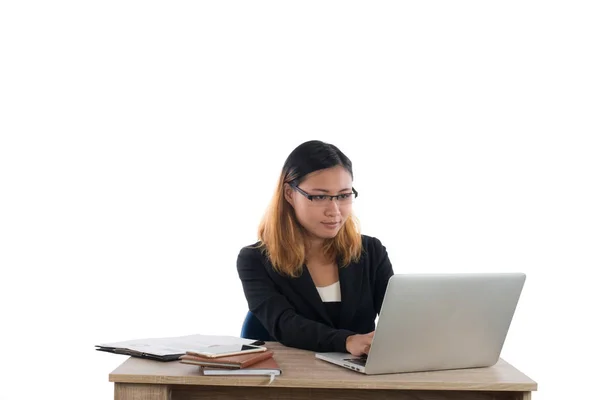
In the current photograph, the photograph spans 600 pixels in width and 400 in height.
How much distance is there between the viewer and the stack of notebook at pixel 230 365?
1912mm

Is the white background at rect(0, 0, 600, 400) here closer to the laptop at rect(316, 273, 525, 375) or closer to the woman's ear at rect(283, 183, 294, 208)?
the woman's ear at rect(283, 183, 294, 208)

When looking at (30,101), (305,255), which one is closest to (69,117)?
(30,101)

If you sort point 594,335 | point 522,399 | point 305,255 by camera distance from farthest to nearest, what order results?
point 594,335
point 305,255
point 522,399

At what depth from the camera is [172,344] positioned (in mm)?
2242

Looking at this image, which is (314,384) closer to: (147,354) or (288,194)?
(147,354)

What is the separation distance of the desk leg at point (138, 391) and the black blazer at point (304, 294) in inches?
21.3

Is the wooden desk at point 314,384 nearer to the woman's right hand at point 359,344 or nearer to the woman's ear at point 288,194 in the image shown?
the woman's right hand at point 359,344

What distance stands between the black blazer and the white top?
0.09 feet

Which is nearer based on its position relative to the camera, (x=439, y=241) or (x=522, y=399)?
(x=522, y=399)

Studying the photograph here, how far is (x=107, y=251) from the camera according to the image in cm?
404

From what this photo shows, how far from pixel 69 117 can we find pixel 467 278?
8.94 ft

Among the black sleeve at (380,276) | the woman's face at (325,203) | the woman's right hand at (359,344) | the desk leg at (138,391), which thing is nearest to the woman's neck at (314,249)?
the woman's face at (325,203)

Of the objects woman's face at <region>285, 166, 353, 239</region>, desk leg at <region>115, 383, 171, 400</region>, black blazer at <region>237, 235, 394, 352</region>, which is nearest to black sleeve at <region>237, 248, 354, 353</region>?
black blazer at <region>237, 235, 394, 352</region>

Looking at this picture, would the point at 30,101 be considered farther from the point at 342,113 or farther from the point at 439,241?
the point at 439,241
